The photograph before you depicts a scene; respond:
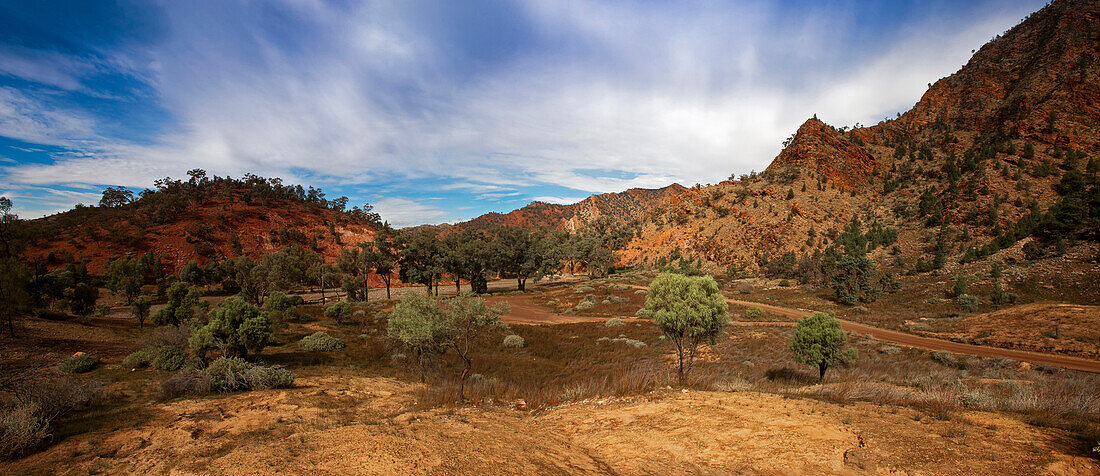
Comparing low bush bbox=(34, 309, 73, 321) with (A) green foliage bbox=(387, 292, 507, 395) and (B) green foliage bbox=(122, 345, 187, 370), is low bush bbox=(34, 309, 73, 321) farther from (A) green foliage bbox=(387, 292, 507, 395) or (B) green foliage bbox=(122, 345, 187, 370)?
(A) green foliage bbox=(387, 292, 507, 395)

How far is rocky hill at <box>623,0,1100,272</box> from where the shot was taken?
44.8 m

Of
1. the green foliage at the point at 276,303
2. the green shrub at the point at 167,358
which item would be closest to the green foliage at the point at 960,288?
the green shrub at the point at 167,358

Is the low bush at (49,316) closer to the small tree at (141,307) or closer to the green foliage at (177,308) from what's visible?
the small tree at (141,307)

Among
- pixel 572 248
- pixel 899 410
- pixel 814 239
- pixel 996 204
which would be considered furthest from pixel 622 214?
pixel 899 410

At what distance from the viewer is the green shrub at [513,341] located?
77.1 feet

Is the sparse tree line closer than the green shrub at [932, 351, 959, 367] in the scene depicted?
No

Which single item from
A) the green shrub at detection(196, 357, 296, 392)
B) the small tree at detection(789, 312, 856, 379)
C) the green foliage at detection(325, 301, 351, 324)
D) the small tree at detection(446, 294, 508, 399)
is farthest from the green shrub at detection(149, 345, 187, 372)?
the small tree at detection(789, 312, 856, 379)

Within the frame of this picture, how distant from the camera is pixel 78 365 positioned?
46.2 feet

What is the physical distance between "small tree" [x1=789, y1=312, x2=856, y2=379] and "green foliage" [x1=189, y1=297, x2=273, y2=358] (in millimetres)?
22531

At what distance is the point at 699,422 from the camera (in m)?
8.58

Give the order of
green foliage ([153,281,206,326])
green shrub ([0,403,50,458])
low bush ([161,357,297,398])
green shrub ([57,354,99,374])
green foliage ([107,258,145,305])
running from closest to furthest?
green shrub ([0,403,50,458]), low bush ([161,357,297,398]), green shrub ([57,354,99,374]), green foliage ([153,281,206,326]), green foliage ([107,258,145,305])

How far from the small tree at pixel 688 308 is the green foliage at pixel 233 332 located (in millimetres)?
16402

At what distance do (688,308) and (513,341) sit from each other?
13.6 m

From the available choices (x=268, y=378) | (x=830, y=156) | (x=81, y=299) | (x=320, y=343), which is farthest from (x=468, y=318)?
(x=830, y=156)
